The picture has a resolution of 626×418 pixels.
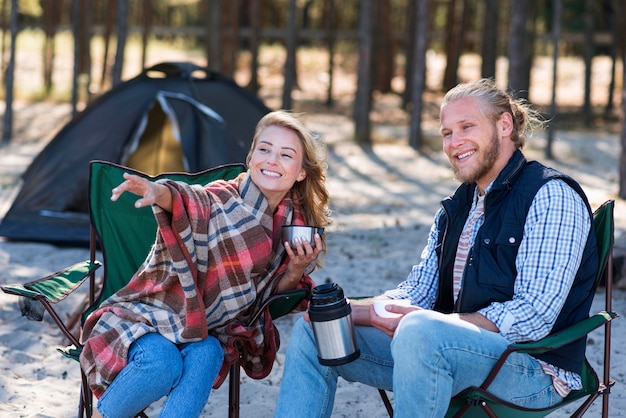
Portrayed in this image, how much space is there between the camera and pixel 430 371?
7.18 ft

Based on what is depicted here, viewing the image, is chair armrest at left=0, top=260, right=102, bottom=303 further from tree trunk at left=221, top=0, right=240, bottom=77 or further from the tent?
tree trunk at left=221, top=0, right=240, bottom=77

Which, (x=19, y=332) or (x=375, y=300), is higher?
(x=375, y=300)

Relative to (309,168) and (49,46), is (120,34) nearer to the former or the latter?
(49,46)

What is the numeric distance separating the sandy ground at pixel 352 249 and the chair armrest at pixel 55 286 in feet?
2.19

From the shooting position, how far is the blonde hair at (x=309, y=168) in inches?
109

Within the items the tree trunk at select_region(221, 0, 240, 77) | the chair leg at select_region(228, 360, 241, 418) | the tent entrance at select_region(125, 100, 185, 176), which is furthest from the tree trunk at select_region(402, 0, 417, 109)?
the chair leg at select_region(228, 360, 241, 418)

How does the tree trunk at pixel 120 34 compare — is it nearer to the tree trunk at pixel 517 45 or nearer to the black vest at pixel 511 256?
the tree trunk at pixel 517 45

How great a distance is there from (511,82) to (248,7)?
42.9ft

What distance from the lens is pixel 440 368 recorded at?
86.4 inches

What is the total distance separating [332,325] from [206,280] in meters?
0.48

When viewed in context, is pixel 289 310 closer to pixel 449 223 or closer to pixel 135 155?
pixel 449 223

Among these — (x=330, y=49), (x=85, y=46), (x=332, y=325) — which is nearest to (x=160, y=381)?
(x=332, y=325)

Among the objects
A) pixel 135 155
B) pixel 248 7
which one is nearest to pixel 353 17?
pixel 248 7

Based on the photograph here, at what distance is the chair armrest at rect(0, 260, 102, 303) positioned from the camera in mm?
2680
